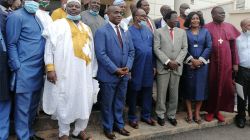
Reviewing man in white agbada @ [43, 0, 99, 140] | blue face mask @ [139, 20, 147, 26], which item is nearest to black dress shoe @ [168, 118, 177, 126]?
blue face mask @ [139, 20, 147, 26]

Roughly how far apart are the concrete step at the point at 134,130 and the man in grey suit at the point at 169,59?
232 millimetres

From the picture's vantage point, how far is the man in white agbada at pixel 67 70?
4544mm

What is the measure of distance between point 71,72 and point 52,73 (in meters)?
0.27

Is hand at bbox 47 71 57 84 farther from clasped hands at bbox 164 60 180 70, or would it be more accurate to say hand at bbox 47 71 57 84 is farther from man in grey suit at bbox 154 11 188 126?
clasped hands at bbox 164 60 180 70

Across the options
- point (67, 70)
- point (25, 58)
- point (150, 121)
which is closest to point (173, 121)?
point (150, 121)

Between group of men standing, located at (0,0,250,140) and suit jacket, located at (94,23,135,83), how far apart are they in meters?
0.01

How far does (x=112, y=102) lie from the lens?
17.3 feet

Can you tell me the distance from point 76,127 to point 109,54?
1179 millimetres

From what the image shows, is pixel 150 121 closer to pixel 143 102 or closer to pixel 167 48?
pixel 143 102

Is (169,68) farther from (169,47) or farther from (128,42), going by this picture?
(128,42)

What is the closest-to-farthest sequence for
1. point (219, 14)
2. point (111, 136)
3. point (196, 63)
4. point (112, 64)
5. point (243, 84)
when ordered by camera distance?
1. point (112, 64)
2. point (111, 136)
3. point (196, 63)
4. point (219, 14)
5. point (243, 84)

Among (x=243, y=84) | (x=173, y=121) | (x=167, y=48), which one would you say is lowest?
(x=173, y=121)

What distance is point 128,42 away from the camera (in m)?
5.29

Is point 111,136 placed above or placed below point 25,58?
below
